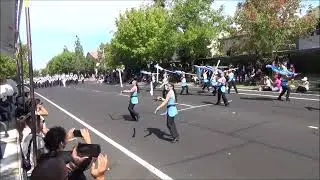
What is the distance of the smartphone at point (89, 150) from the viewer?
177 inches

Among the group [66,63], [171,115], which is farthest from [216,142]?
[66,63]

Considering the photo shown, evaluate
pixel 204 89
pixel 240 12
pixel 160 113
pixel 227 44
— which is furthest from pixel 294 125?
pixel 227 44

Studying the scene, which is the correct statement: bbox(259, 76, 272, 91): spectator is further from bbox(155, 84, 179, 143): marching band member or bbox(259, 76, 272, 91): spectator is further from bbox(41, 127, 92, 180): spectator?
bbox(41, 127, 92, 180): spectator

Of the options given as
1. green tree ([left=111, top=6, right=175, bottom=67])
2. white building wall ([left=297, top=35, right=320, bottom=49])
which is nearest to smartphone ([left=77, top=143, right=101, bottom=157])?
white building wall ([left=297, top=35, right=320, bottom=49])

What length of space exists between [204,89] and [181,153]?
62.2 ft

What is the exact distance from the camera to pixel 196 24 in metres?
45.8

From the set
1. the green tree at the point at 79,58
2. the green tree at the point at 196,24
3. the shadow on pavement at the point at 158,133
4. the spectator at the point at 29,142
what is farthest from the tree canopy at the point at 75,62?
the spectator at the point at 29,142

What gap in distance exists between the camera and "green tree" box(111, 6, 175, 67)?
52.3 meters

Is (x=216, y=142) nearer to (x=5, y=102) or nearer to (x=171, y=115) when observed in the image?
(x=171, y=115)

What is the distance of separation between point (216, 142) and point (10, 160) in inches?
186

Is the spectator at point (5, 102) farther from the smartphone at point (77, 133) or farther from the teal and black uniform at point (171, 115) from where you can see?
the smartphone at point (77, 133)

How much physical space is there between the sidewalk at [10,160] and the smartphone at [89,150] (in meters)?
3.61

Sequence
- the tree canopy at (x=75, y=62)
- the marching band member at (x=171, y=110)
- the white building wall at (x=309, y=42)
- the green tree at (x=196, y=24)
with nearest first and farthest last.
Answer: the marching band member at (x=171, y=110), the white building wall at (x=309, y=42), the green tree at (x=196, y=24), the tree canopy at (x=75, y=62)

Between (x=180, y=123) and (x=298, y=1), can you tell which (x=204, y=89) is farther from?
(x=180, y=123)
